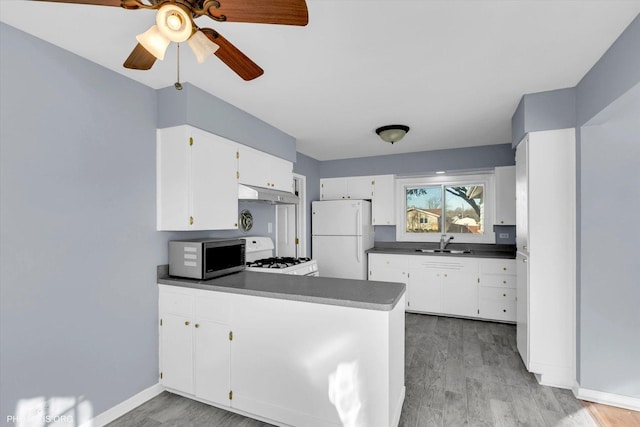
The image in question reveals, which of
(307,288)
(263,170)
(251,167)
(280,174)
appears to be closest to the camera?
(307,288)

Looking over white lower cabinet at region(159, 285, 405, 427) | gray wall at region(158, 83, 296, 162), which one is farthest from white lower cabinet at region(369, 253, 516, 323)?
gray wall at region(158, 83, 296, 162)

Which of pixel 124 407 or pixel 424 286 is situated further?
pixel 424 286

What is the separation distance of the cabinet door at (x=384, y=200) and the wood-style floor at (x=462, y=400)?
2.05m

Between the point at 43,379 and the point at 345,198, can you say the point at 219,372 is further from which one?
the point at 345,198

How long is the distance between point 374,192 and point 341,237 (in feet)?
2.98

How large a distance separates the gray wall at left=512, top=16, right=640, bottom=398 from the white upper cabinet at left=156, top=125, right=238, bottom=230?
2.83 meters

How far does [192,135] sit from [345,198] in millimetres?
3016

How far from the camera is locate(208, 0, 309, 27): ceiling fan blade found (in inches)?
41.7

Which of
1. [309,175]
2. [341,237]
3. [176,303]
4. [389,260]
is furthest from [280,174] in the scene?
[389,260]

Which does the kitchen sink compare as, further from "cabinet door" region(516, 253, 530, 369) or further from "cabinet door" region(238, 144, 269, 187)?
"cabinet door" region(238, 144, 269, 187)

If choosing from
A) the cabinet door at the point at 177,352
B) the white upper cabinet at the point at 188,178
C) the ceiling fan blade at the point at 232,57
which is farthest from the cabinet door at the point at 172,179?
the ceiling fan blade at the point at 232,57

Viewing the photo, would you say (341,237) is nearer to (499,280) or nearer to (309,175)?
(309,175)

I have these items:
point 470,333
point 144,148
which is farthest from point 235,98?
point 470,333

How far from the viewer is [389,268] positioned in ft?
15.0
